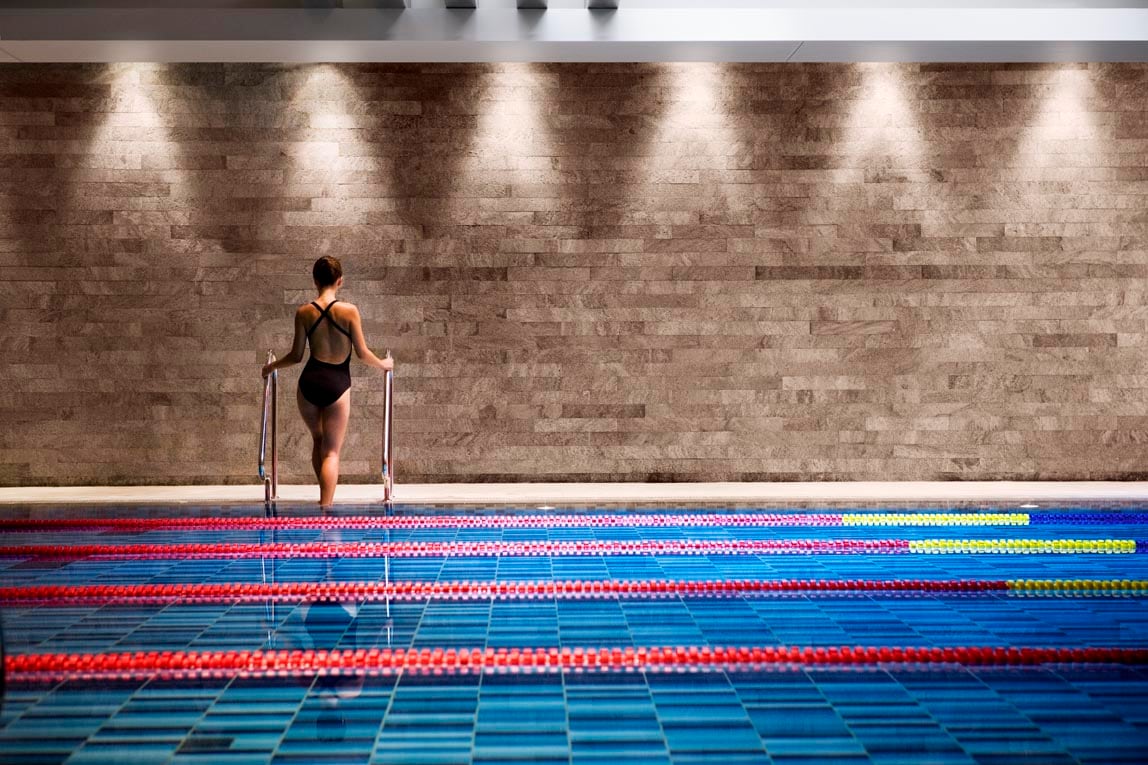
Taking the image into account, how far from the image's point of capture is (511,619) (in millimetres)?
4465

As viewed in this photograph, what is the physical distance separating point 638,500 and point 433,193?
3.71 meters

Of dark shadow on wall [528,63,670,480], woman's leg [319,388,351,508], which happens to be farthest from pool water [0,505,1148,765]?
dark shadow on wall [528,63,670,480]

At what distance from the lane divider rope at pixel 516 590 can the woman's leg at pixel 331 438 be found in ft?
8.29

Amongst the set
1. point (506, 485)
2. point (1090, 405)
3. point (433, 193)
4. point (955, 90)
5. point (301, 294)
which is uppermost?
point (955, 90)

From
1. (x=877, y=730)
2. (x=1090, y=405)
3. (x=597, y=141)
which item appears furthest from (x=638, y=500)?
(x=877, y=730)

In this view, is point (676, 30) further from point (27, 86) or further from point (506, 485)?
point (27, 86)

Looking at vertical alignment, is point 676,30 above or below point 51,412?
above

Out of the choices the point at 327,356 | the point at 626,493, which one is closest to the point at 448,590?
the point at 327,356

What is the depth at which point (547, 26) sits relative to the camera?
9727mm

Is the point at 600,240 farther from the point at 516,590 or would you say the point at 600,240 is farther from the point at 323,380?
the point at 516,590

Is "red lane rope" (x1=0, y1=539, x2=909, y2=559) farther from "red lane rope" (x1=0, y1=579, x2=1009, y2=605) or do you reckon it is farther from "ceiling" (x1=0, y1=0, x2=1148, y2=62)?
"ceiling" (x1=0, y1=0, x2=1148, y2=62)

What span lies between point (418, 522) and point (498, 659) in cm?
386

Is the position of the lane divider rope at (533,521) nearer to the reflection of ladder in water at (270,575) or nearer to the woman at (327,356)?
the reflection of ladder in water at (270,575)

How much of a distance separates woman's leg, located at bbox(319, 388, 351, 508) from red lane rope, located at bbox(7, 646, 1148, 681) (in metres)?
3.85
